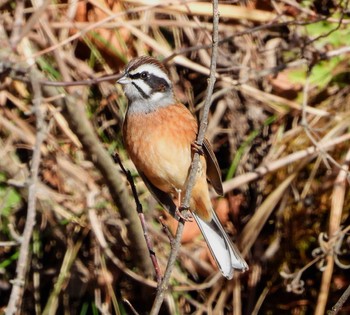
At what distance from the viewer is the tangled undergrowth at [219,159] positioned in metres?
4.25

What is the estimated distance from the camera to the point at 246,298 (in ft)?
14.4

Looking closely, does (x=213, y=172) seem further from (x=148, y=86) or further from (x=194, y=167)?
(x=194, y=167)

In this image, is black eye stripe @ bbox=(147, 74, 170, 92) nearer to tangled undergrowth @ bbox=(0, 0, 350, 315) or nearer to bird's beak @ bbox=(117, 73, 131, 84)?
bird's beak @ bbox=(117, 73, 131, 84)

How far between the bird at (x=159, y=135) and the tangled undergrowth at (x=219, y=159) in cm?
62

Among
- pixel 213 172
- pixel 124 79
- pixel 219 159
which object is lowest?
pixel 219 159

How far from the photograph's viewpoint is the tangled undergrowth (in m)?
4.25

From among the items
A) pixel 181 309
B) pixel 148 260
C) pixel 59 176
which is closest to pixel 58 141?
pixel 59 176

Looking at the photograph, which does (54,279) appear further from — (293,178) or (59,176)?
(293,178)

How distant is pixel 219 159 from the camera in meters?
4.68

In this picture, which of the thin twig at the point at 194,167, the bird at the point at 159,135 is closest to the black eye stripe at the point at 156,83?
the bird at the point at 159,135

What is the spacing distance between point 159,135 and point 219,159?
1.34m

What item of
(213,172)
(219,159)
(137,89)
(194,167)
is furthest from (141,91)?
(219,159)

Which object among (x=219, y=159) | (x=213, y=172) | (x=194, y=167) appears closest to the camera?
(x=194, y=167)

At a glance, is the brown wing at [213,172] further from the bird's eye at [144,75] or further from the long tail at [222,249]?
the bird's eye at [144,75]
